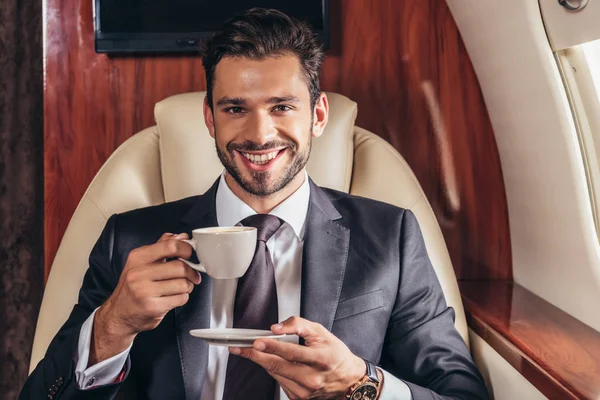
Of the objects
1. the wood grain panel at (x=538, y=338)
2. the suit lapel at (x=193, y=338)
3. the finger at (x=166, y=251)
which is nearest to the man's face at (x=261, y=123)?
the suit lapel at (x=193, y=338)

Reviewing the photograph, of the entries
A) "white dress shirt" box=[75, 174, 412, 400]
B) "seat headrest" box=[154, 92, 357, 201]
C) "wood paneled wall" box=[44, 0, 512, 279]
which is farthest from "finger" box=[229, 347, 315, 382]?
"wood paneled wall" box=[44, 0, 512, 279]

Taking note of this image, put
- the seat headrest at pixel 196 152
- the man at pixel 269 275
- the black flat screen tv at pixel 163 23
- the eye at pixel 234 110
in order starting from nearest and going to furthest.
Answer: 1. the man at pixel 269 275
2. the eye at pixel 234 110
3. the seat headrest at pixel 196 152
4. the black flat screen tv at pixel 163 23

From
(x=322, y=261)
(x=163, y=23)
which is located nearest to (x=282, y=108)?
(x=322, y=261)

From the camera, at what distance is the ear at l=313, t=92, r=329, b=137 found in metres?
1.54

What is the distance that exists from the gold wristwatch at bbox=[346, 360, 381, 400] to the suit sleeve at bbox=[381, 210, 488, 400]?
16 centimetres

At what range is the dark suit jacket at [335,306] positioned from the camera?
137 cm

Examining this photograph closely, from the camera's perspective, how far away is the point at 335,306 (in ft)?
4.66

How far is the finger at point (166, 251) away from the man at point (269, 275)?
19 cm

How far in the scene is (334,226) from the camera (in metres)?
1.51

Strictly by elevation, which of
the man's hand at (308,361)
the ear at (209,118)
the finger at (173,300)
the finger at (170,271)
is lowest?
the man's hand at (308,361)

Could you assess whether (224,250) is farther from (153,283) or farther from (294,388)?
(294,388)

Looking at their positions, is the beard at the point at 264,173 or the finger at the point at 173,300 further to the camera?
the beard at the point at 264,173

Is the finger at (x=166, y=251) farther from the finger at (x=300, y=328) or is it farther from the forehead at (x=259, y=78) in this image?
the forehead at (x=259, y=78)

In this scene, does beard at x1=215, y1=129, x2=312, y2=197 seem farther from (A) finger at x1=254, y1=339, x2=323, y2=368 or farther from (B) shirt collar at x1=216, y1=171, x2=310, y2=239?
(A) finger at x1=254, y1=339, x2=323, y2=368
